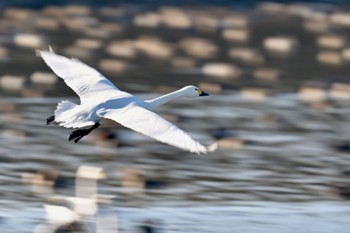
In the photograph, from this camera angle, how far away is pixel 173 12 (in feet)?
98.5

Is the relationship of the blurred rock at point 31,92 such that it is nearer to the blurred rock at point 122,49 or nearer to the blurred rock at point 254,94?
the blurred rock at point 254,94

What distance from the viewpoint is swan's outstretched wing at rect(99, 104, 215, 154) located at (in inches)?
489

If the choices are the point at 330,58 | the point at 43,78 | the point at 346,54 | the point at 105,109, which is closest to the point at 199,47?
the point at 330,58

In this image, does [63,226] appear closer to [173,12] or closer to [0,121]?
[0,121]

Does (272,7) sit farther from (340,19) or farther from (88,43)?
(88,43)

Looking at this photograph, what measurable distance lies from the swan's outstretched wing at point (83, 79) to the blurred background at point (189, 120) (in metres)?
1.28

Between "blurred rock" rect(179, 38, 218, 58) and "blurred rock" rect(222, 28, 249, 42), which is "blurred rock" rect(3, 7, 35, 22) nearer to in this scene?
"blurred rock" rect(179, 38, 218, 58)

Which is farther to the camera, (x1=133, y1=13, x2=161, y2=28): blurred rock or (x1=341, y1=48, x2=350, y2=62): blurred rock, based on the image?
(x1=133, y1=13, x2=161, y2=28): blurred rock

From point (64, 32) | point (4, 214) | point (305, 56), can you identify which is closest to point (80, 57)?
point (64, 32)

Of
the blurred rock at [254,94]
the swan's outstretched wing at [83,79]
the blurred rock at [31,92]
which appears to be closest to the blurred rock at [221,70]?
the blurred rock at [254,94]

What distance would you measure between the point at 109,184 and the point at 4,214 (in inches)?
77.5

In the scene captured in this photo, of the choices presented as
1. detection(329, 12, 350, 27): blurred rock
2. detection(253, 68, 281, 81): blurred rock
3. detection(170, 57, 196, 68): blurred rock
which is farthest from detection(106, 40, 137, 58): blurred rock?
detection(329, 12, 350, 27): blurred rock

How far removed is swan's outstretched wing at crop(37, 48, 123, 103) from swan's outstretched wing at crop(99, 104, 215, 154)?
79 cm

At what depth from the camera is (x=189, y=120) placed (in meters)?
20.2
